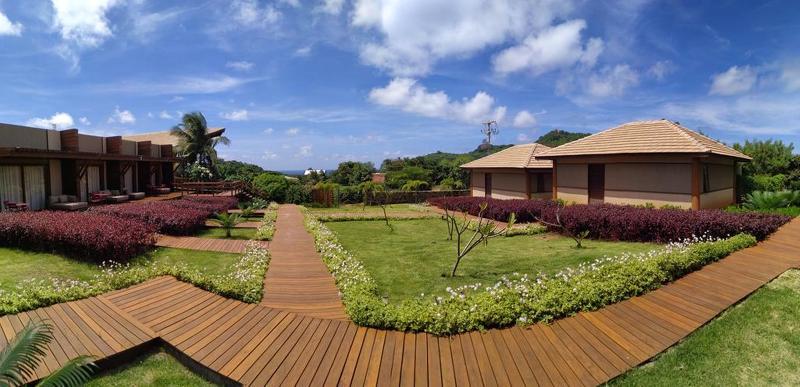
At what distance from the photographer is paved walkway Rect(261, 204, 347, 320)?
20.4ft

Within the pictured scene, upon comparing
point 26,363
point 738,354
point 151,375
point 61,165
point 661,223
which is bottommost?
point 151,375

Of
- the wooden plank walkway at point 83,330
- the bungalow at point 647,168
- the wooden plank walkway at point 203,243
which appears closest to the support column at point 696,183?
the bungalow at point 647,168

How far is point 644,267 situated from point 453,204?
15909 mm

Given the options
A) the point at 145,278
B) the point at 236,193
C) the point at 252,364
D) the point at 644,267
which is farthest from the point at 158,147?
the point at 644,267

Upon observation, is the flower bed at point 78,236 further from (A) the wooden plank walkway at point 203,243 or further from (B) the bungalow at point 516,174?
(B) the bungalow at point 516,174

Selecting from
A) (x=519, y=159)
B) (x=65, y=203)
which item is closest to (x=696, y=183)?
(x=519, y=159)

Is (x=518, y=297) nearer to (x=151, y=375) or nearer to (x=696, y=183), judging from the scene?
(x=151, y=375)

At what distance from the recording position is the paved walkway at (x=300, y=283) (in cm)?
621

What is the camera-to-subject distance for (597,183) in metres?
16.5

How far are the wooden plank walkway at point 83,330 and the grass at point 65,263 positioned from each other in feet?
6.08

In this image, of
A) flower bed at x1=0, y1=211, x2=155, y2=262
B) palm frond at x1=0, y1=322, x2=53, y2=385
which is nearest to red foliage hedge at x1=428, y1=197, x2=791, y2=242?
flower bed at x1=0, y1=211, x2=155, y2=262

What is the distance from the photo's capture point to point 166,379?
4375 mm

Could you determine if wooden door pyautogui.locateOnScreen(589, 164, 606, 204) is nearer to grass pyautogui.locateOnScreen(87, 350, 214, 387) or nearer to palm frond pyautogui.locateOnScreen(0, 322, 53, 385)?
grass pyautogui.locateOnScreen(87, 350, 214, 387)

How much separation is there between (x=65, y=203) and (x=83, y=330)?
14364 millimetres
